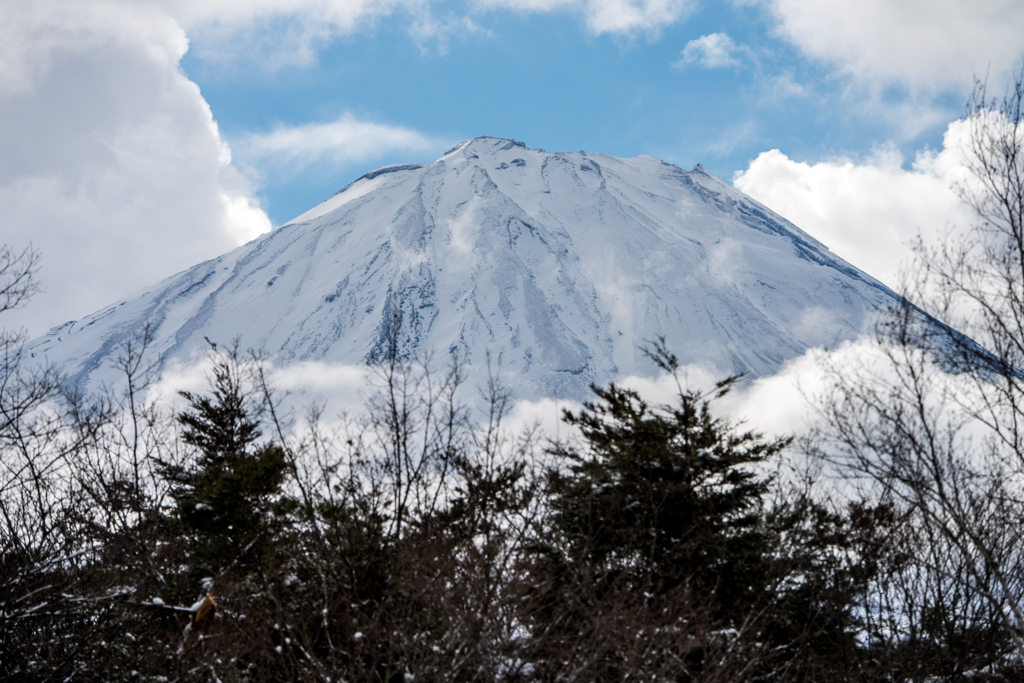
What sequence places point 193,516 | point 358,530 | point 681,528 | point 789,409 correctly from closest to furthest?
point 358,530, point 681,528, point 193,516, point 789,409

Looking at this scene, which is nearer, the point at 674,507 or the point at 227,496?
the point at 674,507

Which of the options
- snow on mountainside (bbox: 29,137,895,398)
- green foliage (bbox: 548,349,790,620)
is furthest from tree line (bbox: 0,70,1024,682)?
snow on mountainside (bbox: 29,137,895,398)

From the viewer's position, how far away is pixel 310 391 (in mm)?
123562

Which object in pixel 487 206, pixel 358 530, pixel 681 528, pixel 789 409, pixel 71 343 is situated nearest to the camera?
pixel 358 530

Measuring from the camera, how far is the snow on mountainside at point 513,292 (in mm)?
134375

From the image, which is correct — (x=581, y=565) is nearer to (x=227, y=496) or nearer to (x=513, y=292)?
(x=227, y=496)

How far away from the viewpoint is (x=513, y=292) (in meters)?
150

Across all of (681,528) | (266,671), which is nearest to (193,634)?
(266,671)

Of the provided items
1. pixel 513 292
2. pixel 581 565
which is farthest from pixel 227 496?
pixel 513 292

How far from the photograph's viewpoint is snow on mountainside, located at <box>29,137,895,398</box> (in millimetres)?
134375

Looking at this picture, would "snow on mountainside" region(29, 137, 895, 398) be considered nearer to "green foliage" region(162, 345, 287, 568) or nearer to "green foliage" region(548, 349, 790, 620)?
"green foliage" region(162, 345, 287, 568)

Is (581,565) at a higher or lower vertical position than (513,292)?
lower

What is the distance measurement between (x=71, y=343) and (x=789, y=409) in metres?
140

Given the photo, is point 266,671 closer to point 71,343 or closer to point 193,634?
point 193,634
